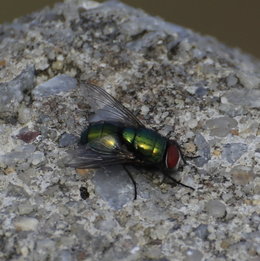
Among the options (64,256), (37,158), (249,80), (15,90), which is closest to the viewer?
(64,256)

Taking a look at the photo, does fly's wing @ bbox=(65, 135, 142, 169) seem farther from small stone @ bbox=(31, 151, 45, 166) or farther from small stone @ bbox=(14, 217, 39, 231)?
small stone @ bbox=(14, 217, 39, 231)

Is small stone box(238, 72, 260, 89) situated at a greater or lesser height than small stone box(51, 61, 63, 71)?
greater

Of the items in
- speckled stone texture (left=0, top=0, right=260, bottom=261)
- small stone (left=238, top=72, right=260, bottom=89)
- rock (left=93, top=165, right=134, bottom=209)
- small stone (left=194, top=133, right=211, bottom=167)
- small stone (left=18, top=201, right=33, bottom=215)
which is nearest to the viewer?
speckled stone texture (left=0, top=0, right=260, bottom=261)

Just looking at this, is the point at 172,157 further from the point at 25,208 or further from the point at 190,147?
the point at 25,208

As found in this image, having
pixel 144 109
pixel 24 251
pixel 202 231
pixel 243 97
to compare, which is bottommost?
pixel 24 251

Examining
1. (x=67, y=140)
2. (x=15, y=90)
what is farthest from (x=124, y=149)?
(x=15, y=90)

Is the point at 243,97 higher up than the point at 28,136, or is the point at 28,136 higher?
the point at 243,97

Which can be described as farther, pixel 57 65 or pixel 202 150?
pixel 57 65

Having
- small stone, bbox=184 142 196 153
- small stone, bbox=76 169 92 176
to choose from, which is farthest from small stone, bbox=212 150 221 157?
small stone, bbox=76 169 92 176
